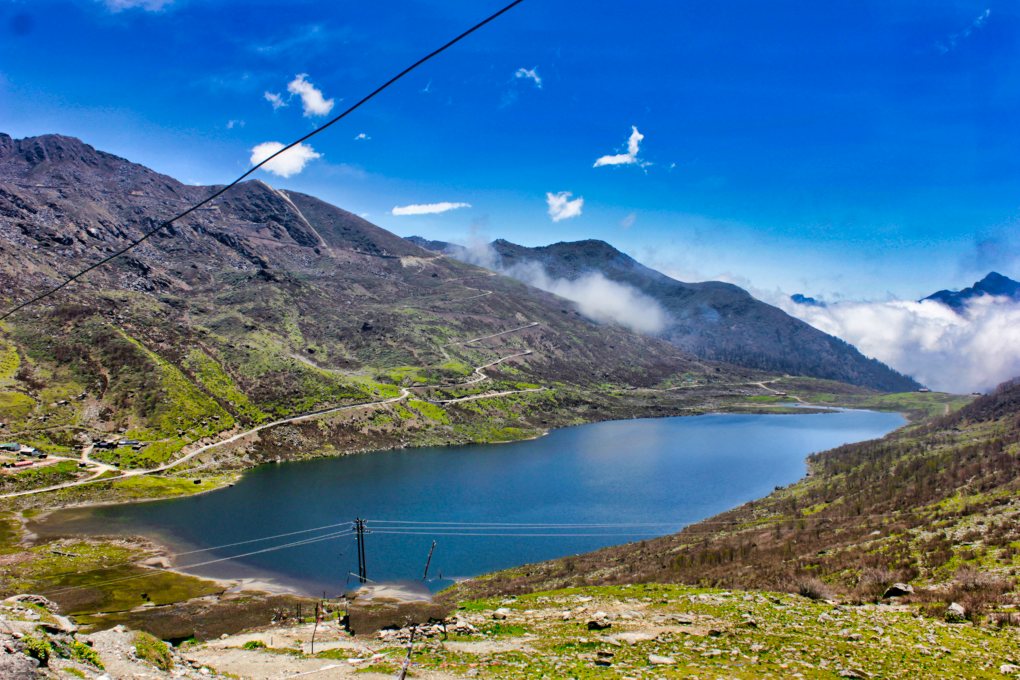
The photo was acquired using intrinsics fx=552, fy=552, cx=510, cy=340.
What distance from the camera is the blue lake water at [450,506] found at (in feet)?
199

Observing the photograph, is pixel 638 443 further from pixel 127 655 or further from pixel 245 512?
pixel 127 655

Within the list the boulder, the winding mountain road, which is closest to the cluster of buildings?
the winding mountain road

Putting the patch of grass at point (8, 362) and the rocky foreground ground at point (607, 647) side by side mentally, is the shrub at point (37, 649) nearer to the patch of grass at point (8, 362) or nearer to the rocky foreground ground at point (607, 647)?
the rocky foreground ground at point (607, 647)

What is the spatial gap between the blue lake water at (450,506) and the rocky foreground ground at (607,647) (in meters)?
30.3

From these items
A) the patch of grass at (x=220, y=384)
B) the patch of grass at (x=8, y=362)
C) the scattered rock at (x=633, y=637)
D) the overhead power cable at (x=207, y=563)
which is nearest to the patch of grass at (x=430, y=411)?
the patch of grass at (x=220, y=384)

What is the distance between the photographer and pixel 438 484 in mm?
98062

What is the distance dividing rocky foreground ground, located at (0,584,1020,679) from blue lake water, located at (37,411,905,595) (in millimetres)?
30347

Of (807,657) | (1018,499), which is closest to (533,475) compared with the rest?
(1018,499)

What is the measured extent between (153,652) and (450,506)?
65.3 metres

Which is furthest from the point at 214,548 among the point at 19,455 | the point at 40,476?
the point at 19,455

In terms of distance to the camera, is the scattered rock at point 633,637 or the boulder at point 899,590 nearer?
the scattered rock at point 633,637

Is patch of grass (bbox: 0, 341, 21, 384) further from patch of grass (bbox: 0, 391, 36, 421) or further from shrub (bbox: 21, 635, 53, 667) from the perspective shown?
shrub (bbox: 21, 635, 53, 667)

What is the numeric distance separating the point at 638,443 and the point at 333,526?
9445 centimetres

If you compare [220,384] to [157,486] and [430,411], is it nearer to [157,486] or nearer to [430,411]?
[157,486]
